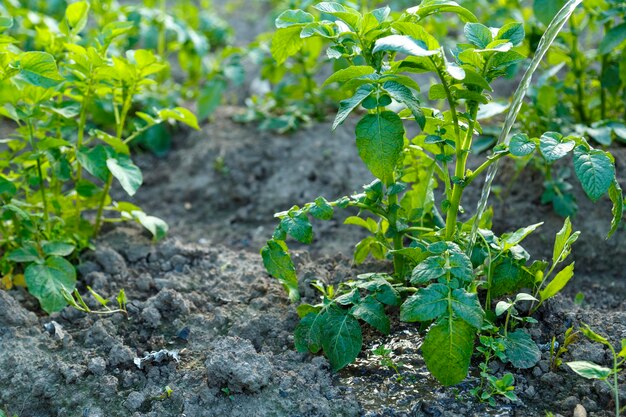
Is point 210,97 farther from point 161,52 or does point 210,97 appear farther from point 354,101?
point 354,101

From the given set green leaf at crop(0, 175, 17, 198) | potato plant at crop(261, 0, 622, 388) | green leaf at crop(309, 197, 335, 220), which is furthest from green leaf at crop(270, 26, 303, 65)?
green leaf at crop(0, 175, 17, 198)

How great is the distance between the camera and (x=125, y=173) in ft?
9.53

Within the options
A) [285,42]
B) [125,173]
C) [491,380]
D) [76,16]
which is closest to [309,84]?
[76,16]

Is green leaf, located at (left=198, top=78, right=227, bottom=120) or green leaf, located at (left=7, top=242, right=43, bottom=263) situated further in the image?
green leaf, located at (left=198, top=78, right=227, bottom=120)

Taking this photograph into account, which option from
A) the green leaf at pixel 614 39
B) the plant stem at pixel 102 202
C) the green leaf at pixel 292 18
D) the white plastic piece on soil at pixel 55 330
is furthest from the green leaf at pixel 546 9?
the white plastic piece on soil at pixel 55 330

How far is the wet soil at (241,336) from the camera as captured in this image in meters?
2.30

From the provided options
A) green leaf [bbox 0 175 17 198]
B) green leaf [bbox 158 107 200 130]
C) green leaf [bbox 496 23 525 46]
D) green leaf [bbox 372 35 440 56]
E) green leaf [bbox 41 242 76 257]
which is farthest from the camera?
green leaf [bbox 158 107 200 130]

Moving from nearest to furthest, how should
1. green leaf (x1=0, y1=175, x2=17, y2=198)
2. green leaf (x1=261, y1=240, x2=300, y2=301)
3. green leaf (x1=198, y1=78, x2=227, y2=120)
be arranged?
green leaf (x1=261, y1=240, x2=300, y2=301), green leaf (x1=0, y1=175, x2=17, y2=198), green leaf (x1=198, y1=78, x2=227, y2=120)

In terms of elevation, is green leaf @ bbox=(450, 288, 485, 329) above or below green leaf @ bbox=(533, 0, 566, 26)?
below

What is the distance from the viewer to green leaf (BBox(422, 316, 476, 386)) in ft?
7.11

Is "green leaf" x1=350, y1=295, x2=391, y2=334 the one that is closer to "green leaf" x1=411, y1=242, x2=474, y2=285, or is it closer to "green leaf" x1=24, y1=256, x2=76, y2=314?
"green leaf" x1=411, y1=242, x2=474, y2=285

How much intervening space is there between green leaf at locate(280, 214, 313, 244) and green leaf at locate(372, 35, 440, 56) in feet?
1.99

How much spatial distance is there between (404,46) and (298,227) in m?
0.65

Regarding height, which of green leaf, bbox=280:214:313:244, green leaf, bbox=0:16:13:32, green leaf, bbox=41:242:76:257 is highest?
green leaf, bbox=0:16:13:32
